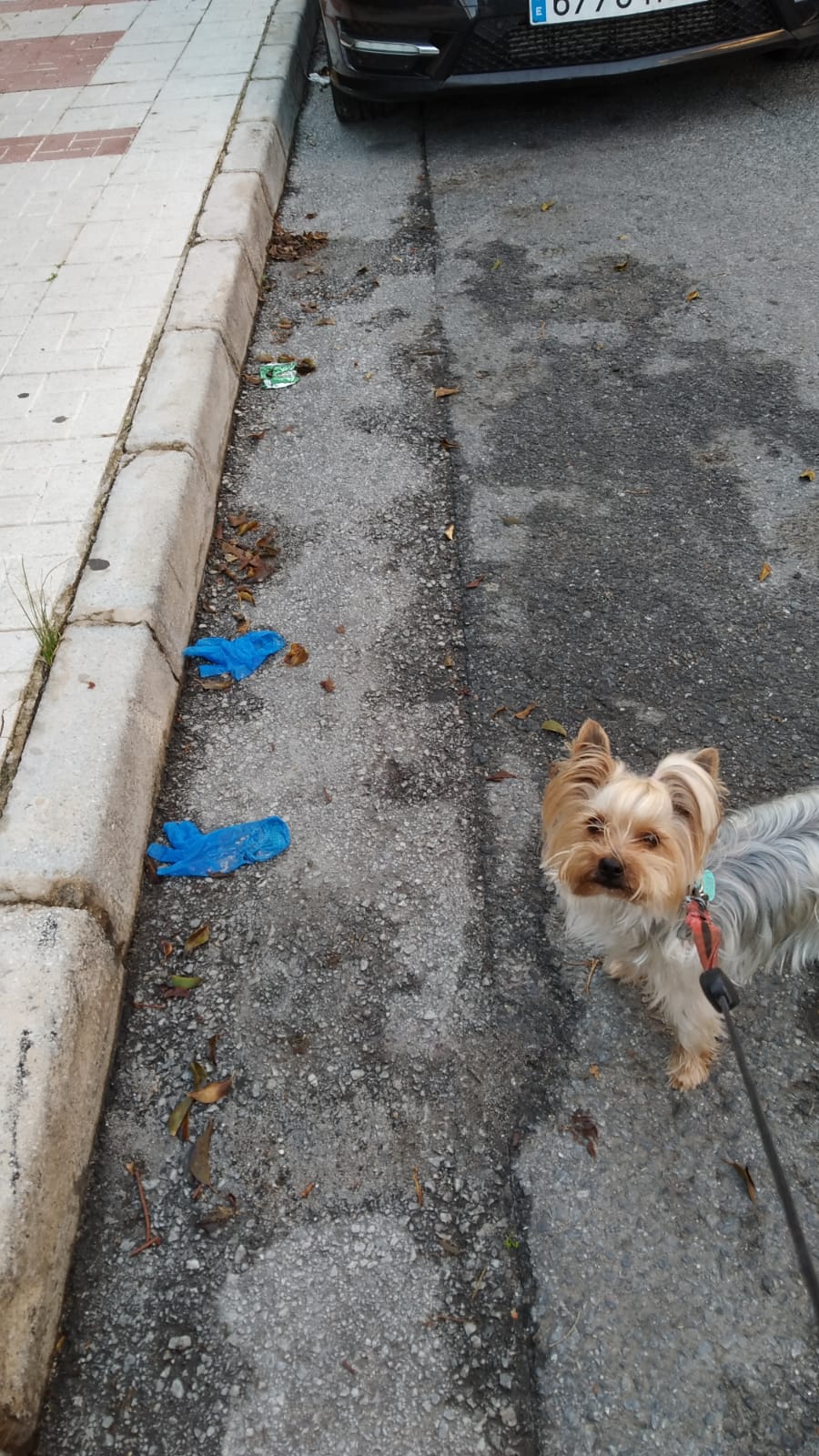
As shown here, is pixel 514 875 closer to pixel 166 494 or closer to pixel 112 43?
pixel 166 494

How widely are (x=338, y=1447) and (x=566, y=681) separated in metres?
2.32

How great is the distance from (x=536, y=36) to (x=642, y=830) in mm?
5764

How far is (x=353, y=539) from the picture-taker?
4.18m

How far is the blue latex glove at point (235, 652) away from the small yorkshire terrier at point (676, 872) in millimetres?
1537

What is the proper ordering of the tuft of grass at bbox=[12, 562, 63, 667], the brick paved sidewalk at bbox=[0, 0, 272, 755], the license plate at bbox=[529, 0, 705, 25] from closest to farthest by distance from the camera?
the tuft of grass at bbox=[12, 562, 63, 667] → the brick paved sidewalk at bbox=[0, 0, 272, 755] → the license plate at bbox=[529, 0, 705, 25]

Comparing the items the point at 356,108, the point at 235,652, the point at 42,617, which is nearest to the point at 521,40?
the point at 356,108

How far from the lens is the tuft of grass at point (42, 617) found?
10.8 ft

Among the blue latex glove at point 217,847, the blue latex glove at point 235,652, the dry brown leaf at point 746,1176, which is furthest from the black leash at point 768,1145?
the blue latex glove at point 235,652

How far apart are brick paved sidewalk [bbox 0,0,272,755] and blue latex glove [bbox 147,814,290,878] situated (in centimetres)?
60

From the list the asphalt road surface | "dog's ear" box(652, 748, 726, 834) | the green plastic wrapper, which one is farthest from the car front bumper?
"dog's ear" box(652, 748, 726, 834)

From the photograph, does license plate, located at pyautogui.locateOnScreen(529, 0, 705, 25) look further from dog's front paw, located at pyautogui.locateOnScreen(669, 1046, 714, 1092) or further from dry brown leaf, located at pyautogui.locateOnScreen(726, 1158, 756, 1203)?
dry brown leaf, located at pyautogui.locateOnScreen(726, 1158, 756, 1203)

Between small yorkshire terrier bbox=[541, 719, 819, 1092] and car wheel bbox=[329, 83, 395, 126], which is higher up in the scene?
car wheel bbox=[329, 83, 395, 126]

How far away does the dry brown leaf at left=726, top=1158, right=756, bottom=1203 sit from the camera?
90.4 inches

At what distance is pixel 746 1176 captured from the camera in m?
2.32
